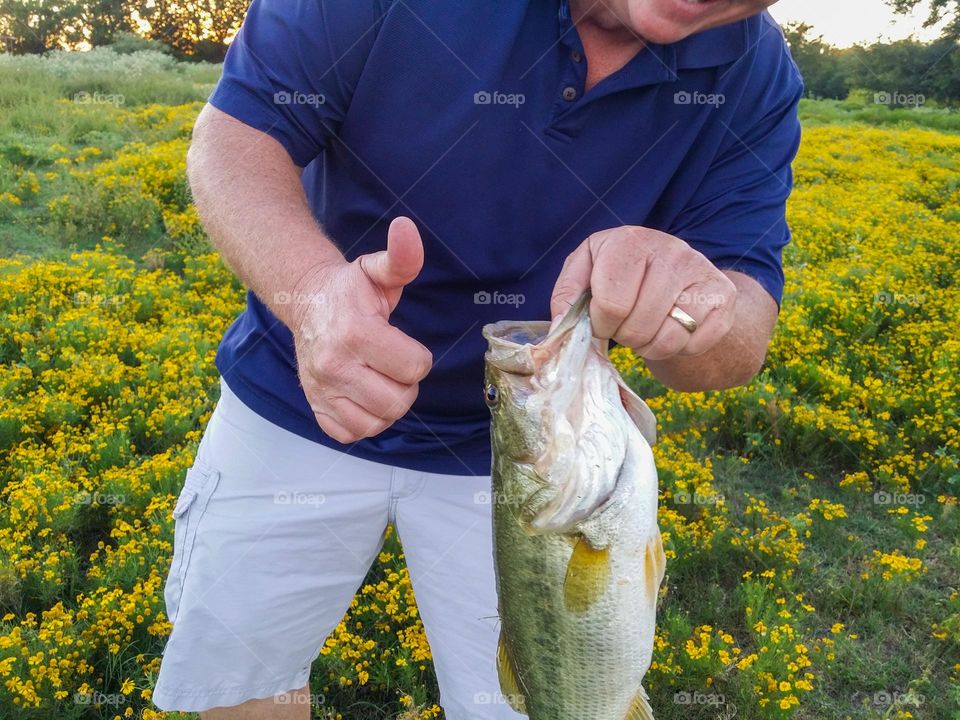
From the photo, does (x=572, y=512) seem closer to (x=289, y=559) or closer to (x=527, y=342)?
(x=527, y=342)

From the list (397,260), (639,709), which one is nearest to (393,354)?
(397,260)

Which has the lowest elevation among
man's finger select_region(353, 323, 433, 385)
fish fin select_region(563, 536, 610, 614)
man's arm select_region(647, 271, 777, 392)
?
fish fin select_region(563, 536, 610, 614)

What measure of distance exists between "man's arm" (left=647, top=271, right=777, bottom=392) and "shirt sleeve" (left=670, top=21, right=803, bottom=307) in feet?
0.25

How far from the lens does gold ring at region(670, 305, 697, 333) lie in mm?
1579

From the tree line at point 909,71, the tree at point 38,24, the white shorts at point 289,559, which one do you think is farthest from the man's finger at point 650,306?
the tree at point 38,24

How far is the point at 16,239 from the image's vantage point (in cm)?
800

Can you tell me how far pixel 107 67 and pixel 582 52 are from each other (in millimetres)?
19692

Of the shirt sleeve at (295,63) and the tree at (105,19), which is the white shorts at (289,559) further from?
the tree at (105,19)

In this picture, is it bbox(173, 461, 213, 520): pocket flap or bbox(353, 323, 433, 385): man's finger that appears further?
bbox(173, 461, 213, 520): pocket flap

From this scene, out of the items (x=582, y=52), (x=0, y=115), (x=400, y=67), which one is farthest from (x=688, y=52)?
(x=0, y=115)

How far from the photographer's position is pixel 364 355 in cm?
140

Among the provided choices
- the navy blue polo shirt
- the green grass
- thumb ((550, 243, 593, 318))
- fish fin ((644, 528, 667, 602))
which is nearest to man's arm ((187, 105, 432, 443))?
the navy blue polo shirt

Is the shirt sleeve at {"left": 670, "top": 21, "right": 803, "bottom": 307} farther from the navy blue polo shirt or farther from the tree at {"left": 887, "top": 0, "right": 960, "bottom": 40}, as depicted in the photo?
the tree at {"left": 887, "top": 0, "right": 960, "bottom": 40}

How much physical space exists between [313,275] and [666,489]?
3.70m
